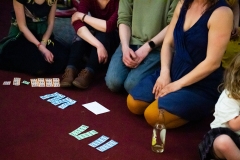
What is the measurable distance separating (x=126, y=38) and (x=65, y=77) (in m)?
0.54

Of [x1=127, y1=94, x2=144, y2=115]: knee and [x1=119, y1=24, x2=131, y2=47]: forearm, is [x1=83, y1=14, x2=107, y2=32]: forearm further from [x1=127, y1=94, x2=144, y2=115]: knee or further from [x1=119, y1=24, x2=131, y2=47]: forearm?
[x1=127, y1=94, x2=144, y2=115]: knee

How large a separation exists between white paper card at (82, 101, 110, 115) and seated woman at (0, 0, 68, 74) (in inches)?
22.6

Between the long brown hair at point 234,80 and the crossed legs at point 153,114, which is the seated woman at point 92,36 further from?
the long brown hair at point 234,80

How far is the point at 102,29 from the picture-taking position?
9.72ft

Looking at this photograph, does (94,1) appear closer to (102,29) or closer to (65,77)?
(102,29)

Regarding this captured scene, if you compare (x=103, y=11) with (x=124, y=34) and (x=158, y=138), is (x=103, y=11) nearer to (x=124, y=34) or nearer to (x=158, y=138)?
(x=124, y=34)

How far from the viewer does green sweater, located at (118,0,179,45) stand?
8.72 ft

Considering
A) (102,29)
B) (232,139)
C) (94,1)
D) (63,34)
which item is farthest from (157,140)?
(63,34)

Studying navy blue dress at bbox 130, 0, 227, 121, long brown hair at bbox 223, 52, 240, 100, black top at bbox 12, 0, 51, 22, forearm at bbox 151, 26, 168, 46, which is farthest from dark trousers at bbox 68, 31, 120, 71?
long brown hair at bbox 223, 52, 240, 100

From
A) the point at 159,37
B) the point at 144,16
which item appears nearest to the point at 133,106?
the point at 159,37

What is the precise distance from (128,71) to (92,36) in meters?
0.42

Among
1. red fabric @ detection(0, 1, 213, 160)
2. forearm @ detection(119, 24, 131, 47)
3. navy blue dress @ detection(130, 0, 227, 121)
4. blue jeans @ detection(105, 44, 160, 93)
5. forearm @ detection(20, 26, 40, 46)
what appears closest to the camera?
red fabric @ detection(0, 1, 213, 160)

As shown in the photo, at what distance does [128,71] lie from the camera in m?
2.78

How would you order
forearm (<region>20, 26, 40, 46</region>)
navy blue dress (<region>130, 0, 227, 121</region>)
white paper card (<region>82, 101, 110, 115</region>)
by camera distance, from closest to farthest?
navy blue dress (<region>130, 0, 227, 121</region>)
white paper card (<region>82, 101, 110, 115</region>)
forearm (<region>20, 26, 40, 46</region>)
